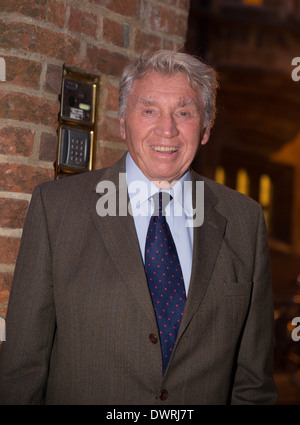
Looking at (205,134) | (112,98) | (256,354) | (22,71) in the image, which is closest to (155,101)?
(205,134)

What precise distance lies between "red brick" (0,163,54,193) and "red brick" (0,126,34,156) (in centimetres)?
5

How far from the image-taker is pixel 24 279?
5.82 feet

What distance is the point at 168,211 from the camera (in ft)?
6.46

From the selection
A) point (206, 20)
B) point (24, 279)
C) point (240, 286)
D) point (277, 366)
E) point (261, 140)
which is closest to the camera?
point (24, 279)

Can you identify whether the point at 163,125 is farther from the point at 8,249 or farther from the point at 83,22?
the point at 8,249

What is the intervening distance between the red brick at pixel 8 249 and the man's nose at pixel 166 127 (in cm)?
70

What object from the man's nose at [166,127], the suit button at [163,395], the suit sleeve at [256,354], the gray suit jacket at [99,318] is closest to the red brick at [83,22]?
the man's nose at [166,127]

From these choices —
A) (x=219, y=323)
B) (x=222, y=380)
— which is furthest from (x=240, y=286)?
(x=222, y=380)

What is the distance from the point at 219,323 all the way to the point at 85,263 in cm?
52

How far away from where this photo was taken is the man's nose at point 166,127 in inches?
75.6

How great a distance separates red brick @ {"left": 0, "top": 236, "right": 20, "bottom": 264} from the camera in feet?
6.68
